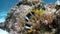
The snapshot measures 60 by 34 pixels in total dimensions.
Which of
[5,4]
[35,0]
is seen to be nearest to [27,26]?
[35,0]

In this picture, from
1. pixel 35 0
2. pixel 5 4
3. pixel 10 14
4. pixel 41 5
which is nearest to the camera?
pixel 41 5

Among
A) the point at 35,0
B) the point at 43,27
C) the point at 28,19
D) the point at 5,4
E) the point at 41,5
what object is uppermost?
the point at 5,4

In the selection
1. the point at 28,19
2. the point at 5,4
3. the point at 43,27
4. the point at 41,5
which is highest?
the point at 5,4

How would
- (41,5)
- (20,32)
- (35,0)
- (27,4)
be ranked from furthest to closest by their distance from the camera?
(27,4)
(35,0)
(41,5)
(20,32)

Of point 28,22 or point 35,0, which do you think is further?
point 35,0

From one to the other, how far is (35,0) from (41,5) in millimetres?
902

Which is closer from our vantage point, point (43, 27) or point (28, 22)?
point (43, 27)

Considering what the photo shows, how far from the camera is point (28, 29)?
486 cm

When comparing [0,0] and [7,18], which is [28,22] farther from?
[0,0]

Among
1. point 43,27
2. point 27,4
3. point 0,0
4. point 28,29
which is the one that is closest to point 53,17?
point 43,27

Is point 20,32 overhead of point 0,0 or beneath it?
beneath

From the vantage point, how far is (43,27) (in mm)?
4426

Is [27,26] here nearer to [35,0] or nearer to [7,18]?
[35,0]

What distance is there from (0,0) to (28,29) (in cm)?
1679
